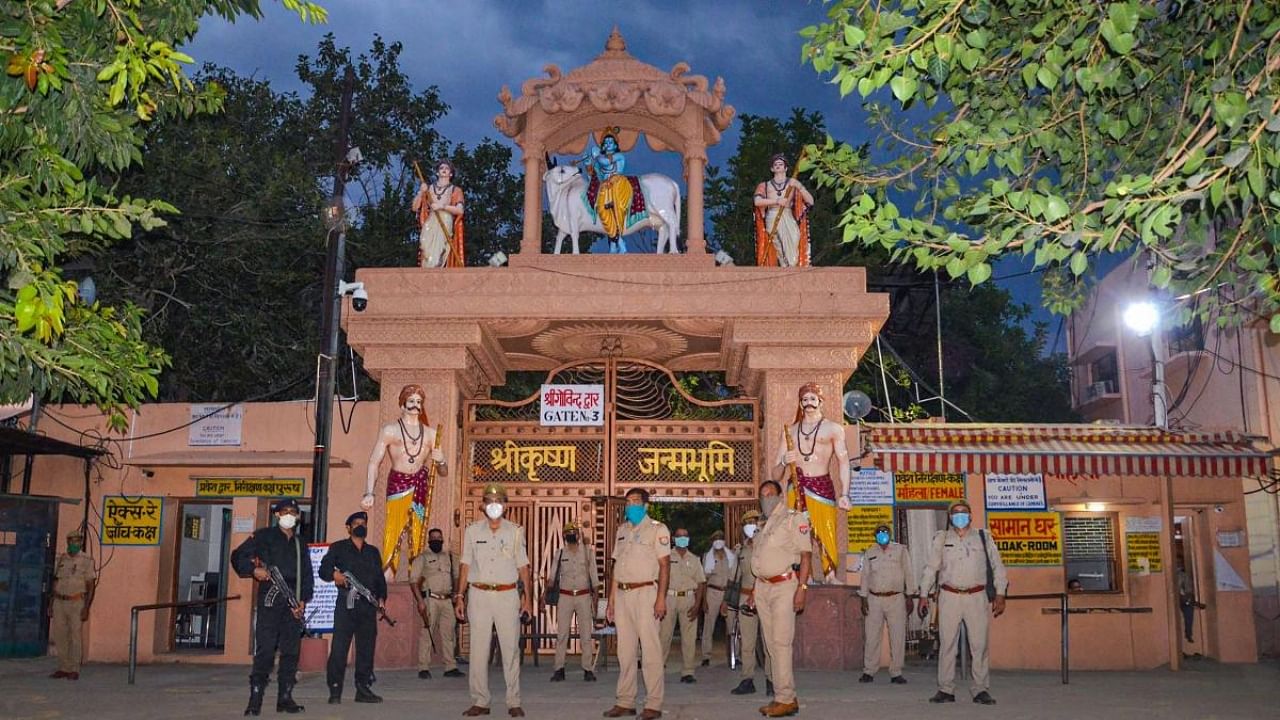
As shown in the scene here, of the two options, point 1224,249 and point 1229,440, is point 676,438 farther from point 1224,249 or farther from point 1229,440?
point 1224,249

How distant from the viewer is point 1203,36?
20.4ft

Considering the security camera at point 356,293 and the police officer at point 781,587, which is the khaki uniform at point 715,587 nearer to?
the police officer at point 781,587

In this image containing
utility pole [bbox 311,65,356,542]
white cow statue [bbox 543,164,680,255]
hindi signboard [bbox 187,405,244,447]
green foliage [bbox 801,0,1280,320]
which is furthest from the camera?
hindi signboard [bbox 187,405,244,447]

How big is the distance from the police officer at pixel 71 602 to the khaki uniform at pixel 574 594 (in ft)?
18.3

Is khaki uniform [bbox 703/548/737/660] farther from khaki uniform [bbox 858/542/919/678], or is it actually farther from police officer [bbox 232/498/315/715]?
police officer [bbox 232/498/315/715]

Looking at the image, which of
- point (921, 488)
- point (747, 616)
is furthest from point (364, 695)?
point (921, 488)

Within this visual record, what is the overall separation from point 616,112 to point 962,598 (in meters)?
7.51

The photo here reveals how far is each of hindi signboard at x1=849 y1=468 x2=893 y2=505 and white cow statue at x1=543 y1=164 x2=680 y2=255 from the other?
160 inches

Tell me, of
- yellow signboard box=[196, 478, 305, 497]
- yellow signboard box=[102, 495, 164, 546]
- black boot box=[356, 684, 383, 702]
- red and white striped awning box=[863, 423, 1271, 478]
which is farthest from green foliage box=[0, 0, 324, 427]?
red and white striped awning box=[863, 423, 1271, 478]

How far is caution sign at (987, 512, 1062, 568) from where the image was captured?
50.1 ft

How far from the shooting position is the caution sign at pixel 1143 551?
15.4 metres

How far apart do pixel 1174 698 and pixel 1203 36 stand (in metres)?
7.11

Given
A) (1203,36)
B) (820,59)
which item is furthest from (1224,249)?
(820,59)

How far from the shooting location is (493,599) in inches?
374
